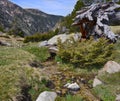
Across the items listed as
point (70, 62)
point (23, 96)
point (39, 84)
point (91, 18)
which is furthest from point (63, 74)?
point (91, 18)

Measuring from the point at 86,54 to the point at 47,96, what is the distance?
5.81 metres

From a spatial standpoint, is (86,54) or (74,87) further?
(86,54)

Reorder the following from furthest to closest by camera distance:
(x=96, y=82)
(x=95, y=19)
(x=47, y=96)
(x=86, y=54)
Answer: (x=95, y=19), (x=86, y=54), (x=96, y=82), (x=47, y=96)

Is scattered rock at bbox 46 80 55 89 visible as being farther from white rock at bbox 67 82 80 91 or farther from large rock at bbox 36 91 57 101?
large rock at bbox 36 91 57 101

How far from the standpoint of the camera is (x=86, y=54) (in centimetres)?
1838

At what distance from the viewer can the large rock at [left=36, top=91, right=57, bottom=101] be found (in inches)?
512

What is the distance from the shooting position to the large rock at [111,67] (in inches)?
655

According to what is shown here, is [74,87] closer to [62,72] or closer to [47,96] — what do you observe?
[47,96]

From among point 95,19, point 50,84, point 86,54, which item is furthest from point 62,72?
point 95,19

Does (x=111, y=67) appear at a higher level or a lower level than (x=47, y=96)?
higher

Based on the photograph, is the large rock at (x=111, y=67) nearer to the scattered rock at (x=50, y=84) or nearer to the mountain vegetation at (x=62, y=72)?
the mountain vegetation at (x=62, y=72)

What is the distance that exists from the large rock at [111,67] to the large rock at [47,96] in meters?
4.11

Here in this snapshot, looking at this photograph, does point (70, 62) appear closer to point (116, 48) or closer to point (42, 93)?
point (116, 48)

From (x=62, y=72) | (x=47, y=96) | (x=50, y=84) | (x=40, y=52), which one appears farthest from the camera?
(x=40, y=52)
